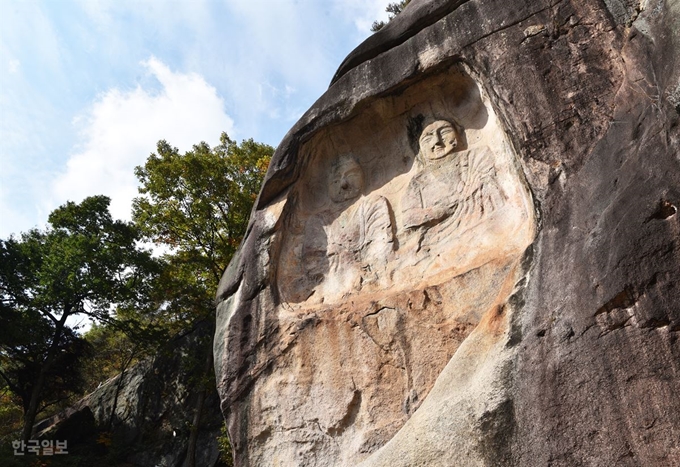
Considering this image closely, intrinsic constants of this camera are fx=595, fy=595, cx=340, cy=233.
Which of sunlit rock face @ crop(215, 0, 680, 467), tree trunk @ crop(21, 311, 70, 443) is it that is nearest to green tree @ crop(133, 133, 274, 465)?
tree trunk @ crop(21, 311, 70, 443)

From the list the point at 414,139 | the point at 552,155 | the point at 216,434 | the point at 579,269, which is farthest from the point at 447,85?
the point at 216,434

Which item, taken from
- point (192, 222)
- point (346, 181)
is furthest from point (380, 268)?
point (192, 222)

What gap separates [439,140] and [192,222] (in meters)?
9.72

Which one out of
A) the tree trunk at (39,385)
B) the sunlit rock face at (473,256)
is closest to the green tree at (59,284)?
the tree trunk at (39,385)

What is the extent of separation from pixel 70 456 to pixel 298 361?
34.4 feet

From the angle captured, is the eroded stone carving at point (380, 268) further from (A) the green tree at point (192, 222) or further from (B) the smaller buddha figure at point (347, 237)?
(A) the green tree at point (192, 222)

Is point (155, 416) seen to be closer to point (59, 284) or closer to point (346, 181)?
point (59, 284)

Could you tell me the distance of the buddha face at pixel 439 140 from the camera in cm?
657

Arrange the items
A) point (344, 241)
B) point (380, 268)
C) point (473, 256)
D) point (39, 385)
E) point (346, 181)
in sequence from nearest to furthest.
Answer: point (473, 256) → point (380, 268) → point (344, 241) → point (346, 181) → point (39, 385)

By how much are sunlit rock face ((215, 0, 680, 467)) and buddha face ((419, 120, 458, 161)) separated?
0.07 ft

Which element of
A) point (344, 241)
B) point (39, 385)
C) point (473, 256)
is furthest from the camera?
point (39, 385)

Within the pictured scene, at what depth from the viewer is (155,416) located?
15523mm

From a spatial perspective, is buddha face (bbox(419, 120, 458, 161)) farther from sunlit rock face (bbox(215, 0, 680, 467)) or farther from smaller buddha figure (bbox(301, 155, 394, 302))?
smaller buddha figure (bbox(301, 155, 394, 302))

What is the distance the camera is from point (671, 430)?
3416mm
